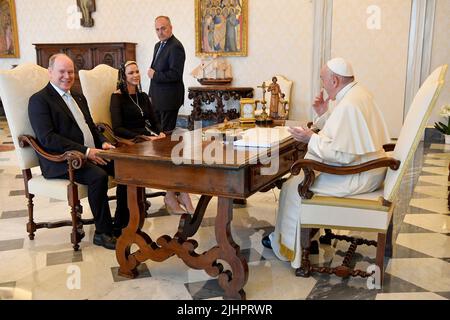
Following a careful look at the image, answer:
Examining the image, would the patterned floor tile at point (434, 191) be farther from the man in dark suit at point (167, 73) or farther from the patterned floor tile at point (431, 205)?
the man in dark suit at point (167, 73)

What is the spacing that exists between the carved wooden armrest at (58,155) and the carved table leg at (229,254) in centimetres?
110

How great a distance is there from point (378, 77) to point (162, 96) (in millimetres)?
3779

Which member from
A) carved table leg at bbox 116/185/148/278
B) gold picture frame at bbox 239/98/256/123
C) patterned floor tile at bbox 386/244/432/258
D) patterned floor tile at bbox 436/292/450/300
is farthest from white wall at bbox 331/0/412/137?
carved table leg at bbox 116/185/148/278

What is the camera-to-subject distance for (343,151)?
8.61 feet

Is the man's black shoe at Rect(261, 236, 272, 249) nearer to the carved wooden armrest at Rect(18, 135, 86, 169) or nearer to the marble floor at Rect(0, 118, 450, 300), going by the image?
the marble floor at Rect(0, 118, 450, 300)

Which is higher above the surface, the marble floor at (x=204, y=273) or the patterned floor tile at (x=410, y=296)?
the patterned floor tile at (x=410, y=296)

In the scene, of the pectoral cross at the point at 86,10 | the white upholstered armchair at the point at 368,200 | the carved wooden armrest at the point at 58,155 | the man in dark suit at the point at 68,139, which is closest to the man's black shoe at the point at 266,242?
the white upholstered armchair at the point at 368,200

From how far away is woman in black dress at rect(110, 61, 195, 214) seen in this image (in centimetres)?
371

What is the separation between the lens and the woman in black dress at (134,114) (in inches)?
146

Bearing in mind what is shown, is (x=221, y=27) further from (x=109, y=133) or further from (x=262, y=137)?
(x=262, y=137)

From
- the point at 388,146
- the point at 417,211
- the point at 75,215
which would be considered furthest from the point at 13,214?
the point at 417,211

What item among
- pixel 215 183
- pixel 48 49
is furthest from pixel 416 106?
pixel 48 49

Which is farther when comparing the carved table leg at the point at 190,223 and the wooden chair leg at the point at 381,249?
the carved table leg at the point at 190,223

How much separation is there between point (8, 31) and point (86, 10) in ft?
7.51
